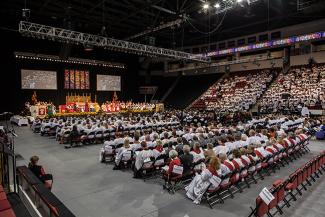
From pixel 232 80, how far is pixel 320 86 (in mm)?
10025

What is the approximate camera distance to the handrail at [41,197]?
317 cm

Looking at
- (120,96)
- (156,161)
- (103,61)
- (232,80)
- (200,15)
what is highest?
(200,15)

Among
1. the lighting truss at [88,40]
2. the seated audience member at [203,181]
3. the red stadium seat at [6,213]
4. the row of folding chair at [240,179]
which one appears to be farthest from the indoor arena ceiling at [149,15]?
the red stadium seat at [6,213]

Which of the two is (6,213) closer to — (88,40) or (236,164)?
(236,164)

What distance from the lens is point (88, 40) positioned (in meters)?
15.7

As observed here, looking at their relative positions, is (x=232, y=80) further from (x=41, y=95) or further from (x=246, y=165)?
(x=246, y=165)

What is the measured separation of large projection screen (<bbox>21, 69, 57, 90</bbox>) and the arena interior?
0.35ft

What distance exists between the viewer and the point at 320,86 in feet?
71.0

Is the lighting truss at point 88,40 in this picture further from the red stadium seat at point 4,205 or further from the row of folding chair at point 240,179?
the row of folding chair at point 240,179

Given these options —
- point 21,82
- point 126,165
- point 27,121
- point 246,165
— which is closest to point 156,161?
point 126,165

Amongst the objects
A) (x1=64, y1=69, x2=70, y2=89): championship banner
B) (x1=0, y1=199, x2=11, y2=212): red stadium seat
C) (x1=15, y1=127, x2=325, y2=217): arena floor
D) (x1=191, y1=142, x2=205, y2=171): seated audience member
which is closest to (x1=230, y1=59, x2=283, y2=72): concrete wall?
(x1=64, y1=69, x2=70, y2=89): championship banner

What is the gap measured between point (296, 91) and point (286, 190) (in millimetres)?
20730

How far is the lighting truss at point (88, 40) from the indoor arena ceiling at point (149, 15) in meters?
0.90

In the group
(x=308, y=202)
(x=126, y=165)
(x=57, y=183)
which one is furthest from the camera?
(x=126, y=165)
